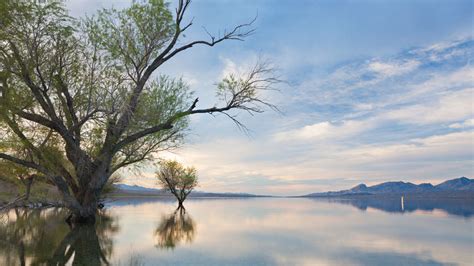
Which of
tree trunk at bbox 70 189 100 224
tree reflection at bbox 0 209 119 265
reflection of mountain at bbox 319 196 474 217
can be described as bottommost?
reflection of mountain at bbox 319 196 474 217

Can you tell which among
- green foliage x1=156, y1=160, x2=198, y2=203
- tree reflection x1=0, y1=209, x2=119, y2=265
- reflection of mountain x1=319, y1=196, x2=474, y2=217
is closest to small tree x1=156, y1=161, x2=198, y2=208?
green foliage x1=156, y1=160, x2=198, y2=203

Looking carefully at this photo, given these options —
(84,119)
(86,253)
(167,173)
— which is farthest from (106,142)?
(167,173)

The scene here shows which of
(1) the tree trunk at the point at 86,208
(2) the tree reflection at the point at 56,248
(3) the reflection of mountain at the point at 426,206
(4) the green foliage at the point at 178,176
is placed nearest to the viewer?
(2) the tree reflection at the point at 56,248

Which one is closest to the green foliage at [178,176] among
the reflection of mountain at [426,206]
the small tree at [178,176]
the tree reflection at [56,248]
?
the small tree at [178,176]

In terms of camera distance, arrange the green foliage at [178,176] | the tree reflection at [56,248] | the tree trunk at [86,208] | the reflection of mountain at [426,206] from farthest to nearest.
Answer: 1. the green foliage at [178,176]
2. the reflection of mountain at [426,206]
3. the tree trunk at [86,208]
4. the tree reflection at [56,248]

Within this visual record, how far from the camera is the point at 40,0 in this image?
731 inches

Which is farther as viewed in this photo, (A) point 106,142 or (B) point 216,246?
(A) point 106,142

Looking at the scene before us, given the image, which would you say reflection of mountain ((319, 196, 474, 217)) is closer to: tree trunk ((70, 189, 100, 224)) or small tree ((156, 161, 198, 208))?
small tree ((156, 161, 198, 208))

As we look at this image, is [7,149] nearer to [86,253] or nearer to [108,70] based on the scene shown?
[108,70]

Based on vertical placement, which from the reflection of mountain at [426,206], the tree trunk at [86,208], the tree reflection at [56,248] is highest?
the tree trunk at [86,208]

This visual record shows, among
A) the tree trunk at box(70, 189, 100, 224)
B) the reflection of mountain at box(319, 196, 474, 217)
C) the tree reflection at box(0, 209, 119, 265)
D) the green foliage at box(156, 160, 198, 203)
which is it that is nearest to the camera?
the tree reflection at box(0, 209, 119, 265)

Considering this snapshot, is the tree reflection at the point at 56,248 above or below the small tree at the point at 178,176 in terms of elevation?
below

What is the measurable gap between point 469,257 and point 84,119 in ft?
64.9

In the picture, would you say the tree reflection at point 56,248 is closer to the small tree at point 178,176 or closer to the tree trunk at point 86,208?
the tree trunk at point 86,208
